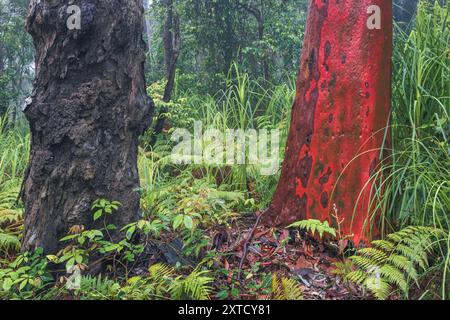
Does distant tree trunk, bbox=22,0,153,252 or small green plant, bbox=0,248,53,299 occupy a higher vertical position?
distant tree trunk, bbox=22,0,153,252

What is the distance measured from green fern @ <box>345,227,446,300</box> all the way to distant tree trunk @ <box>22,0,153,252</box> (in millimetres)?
1409

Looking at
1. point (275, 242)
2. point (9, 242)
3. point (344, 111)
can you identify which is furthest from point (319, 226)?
point (9, 242)

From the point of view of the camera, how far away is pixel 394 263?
2184mm

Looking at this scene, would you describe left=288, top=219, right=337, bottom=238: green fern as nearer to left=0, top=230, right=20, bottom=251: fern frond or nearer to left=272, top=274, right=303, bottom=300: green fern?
left=272, top=274, right=303, bottom=300: green fern

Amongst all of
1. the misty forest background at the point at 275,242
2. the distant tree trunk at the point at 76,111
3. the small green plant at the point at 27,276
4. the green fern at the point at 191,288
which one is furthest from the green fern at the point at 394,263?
the small green plant at the point at 27,276

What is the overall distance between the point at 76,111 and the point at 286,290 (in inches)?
57.3

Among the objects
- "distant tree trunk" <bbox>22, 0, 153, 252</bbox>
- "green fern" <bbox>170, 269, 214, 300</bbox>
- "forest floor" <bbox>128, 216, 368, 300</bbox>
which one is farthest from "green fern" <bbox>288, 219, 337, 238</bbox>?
"distant tree trunk" <bbox>22, 0, 153, 252</bbox>

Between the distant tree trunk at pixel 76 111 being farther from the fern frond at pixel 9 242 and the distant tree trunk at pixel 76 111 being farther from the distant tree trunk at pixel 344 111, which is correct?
the distant tree trunk at pixel 344 111

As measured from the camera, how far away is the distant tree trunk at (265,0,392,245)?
256cm

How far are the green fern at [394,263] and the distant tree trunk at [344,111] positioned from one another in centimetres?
27

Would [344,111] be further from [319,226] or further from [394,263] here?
[394,263]

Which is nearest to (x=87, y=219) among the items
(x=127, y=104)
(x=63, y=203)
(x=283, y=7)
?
(x=63, y=203)

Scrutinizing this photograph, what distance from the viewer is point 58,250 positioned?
7.72ft

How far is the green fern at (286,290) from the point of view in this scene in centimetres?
213
